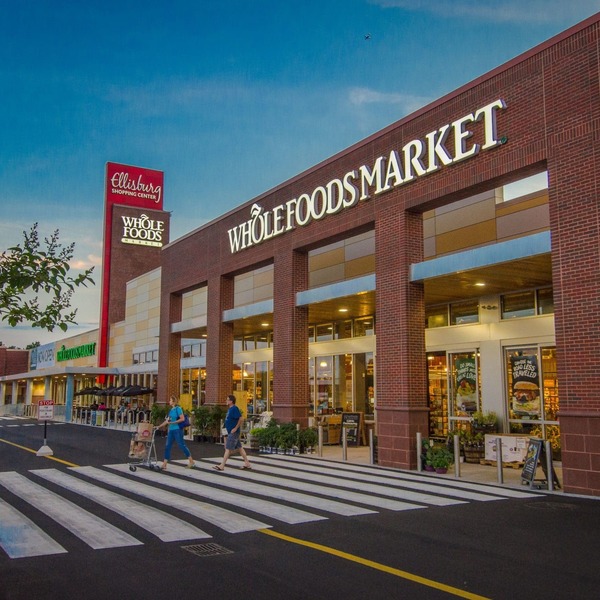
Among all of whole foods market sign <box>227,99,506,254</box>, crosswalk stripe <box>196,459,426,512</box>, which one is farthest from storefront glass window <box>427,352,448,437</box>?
crosswalk stripe <box>196,459,426,512</box>

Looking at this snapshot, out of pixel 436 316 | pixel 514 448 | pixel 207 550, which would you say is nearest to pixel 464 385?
pixel 436 316

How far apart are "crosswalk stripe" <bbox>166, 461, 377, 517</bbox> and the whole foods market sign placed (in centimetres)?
883

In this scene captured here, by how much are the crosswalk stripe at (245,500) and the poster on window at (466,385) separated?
933cm

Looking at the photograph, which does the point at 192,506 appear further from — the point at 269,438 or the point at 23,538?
the point at 269,438

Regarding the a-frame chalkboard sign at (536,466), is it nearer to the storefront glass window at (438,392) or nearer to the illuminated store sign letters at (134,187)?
the storefront glass window at (438,392)

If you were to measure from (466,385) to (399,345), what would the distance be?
377cm

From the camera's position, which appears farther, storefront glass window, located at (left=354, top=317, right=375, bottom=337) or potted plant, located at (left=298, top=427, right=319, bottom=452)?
storefront glass window, located at (left=354, top=317, right=375, bottom=337)

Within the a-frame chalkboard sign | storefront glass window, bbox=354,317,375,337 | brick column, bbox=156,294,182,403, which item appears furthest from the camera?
brick column, bbox=156,294,182,403

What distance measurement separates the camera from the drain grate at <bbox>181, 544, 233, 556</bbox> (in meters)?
7.65

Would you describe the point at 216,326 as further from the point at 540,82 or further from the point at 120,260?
the point at 120,260

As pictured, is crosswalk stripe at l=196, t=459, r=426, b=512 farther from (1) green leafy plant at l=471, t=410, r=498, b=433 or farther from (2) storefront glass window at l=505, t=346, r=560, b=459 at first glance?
(2) storefront glass window at l=505, t=346, r=560, b=459

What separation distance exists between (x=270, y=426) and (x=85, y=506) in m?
10.7

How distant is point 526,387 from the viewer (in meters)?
17.6

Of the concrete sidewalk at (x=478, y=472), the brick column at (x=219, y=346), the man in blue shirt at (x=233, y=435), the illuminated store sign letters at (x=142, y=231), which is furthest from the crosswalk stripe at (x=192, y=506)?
the illuminated store sign letters at (x=142, y=231)
